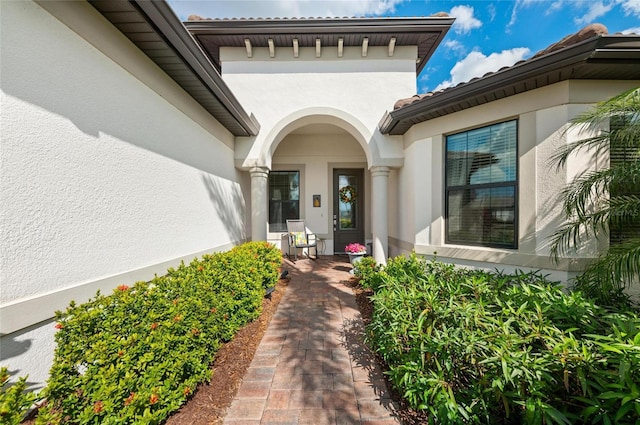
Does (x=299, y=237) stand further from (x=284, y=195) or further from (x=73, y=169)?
(x=73, y=169)

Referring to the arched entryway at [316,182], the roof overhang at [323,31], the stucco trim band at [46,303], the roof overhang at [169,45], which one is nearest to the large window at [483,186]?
the roof overhang at [323,31]

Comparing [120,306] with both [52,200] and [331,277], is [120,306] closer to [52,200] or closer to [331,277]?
[52,200]

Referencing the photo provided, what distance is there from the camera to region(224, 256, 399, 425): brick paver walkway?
2.03 m

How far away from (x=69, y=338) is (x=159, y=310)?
0.54 meters

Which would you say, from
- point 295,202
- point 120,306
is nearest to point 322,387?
point 120,306

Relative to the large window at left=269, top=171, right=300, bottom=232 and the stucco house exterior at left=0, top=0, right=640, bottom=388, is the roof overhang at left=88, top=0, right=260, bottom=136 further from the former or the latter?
the large window at left=269, top=171, right=300, bottom=232

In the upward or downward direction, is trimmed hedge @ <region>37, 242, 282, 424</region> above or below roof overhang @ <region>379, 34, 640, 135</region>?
below

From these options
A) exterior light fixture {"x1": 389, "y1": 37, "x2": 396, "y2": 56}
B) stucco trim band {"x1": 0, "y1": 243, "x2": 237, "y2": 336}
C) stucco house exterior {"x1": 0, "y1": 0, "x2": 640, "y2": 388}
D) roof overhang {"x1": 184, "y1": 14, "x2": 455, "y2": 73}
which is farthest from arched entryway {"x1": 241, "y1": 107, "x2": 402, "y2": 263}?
stucco trim band {"x1": 0, "y1": 243, "x2": 237, "y2": 336}

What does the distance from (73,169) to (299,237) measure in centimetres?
570

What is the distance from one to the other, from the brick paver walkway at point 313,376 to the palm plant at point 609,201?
2.75 metres

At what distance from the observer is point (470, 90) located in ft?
12.5

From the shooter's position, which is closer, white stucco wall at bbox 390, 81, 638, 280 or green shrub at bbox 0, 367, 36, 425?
green shrub at bbox 0, 367, 36, 425

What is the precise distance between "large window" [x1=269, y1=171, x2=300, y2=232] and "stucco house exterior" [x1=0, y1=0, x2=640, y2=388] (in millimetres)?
800

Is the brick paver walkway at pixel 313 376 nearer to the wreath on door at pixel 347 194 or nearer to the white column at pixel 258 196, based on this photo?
the white column at pixel 258 196
